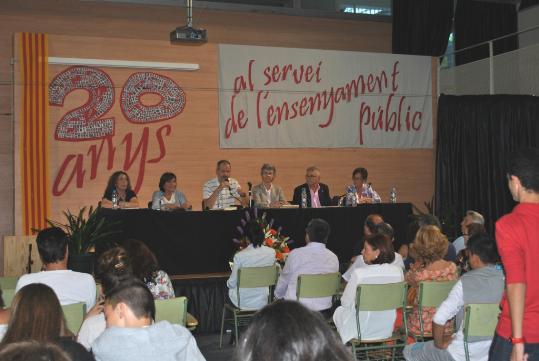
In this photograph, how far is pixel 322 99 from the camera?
32.0 feet

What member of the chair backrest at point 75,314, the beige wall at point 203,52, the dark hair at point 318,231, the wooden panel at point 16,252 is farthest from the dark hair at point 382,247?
the beige wall at point 203,52

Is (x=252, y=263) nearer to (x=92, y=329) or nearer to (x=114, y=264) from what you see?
(x=114, y=264)

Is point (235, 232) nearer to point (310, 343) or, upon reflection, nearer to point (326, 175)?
point (326, 175)

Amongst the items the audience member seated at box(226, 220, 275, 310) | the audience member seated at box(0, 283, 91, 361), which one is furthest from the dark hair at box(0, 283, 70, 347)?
the audience member seated at box(226, 220, 275, 310)

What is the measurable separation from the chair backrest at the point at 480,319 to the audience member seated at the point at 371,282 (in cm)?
112

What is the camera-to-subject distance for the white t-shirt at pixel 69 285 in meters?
3.84

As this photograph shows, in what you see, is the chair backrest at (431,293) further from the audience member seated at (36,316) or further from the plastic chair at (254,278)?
the audience member seated at (36,316)

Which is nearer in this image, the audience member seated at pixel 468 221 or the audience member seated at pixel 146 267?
the audience member seated at pixel 146 267

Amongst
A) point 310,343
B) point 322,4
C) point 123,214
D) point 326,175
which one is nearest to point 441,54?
point 322,4

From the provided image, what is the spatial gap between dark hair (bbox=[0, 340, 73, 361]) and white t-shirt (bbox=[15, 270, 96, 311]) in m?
2.63

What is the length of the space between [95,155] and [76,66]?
3.65 feet

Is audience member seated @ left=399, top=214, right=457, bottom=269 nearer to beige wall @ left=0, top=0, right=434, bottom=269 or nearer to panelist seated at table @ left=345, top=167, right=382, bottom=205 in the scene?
panelist seated at table @ left=345, top=167, right=382, bottom=205

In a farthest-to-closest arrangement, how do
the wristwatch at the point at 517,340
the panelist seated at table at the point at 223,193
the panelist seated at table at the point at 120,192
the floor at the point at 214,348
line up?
the panelist seated at table at the point at 223,193 < the panelist seated at table at the point at 120,192 < the floor at the point at 214,348 < the wristwatch at the point at 517,340

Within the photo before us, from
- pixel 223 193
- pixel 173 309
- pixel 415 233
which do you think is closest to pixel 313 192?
pixel 223 193
